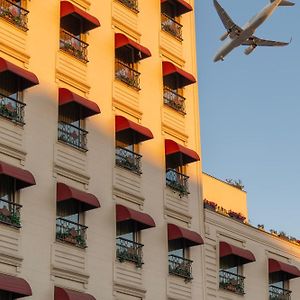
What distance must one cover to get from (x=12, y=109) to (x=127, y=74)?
767 centimetres

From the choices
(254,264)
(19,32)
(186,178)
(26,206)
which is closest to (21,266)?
(26,206)

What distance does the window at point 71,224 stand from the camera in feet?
110

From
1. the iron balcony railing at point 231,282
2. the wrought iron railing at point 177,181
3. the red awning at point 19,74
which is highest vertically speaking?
the red awning at point 19,74

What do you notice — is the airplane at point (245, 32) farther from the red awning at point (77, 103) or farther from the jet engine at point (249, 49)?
the red awning at point (77, 103)

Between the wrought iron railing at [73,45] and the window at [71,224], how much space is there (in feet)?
19.4

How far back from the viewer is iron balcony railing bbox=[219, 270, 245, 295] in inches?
1622

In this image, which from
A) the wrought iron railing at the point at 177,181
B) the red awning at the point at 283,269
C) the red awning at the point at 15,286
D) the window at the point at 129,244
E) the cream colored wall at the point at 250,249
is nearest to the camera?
the red awning at the point at 15,286

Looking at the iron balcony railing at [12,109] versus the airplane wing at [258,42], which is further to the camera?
the airplane wing at [258,42]

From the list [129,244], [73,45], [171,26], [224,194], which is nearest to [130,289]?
[129,244]

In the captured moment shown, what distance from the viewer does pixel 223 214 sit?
1673 inches

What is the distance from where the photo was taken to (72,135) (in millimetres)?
35344

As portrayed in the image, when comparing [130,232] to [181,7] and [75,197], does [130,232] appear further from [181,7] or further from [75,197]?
[181,7]

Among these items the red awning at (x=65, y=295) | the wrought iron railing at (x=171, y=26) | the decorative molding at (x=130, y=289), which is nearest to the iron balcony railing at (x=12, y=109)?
the red awning at (x=65, y=295)

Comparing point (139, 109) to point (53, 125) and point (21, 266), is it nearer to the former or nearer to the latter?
point (53, 125)
